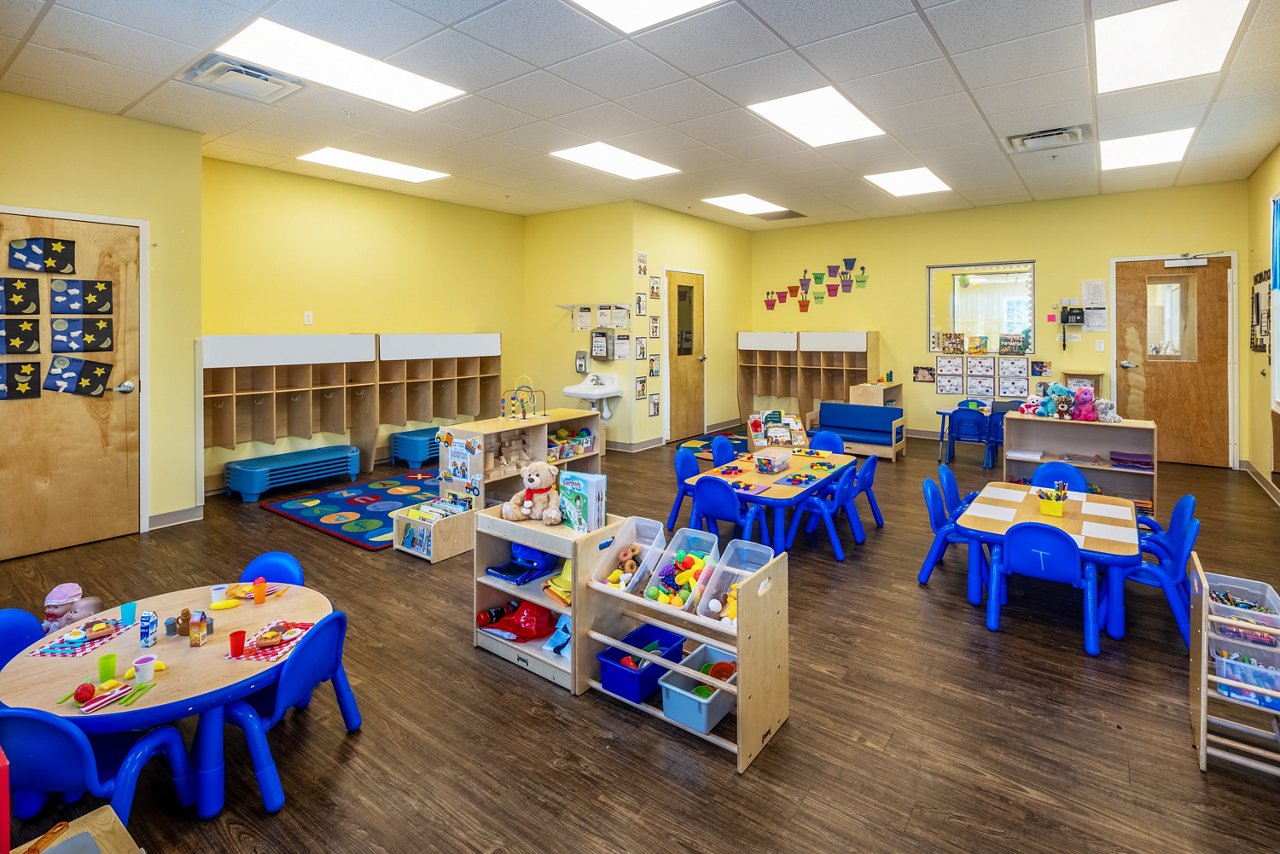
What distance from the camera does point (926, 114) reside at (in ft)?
16.4

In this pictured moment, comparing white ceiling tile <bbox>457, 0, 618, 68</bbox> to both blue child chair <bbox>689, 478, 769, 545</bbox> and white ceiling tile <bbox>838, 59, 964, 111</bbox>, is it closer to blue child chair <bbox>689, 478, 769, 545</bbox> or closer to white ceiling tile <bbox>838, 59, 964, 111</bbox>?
white ceiling tile <bbox>838, 59, 964, 111</bbox>

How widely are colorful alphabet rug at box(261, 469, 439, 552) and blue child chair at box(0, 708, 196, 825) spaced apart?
8.75 ft

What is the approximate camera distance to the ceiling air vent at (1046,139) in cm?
544

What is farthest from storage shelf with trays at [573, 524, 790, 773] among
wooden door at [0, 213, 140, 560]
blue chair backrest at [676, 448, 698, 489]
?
wooden door at [0, 213, 140, 560]

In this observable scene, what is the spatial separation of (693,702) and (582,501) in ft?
3.17

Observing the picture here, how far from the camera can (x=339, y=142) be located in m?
5.64

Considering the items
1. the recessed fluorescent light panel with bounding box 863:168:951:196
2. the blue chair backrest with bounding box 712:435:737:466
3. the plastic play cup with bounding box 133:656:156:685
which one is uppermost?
the recessed fluorescent light panel with bounding box 863:168:951:196

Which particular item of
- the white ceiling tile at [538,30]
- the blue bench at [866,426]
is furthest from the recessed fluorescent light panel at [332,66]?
the blue bench at [866,426]

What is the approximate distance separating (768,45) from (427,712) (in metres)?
3.82

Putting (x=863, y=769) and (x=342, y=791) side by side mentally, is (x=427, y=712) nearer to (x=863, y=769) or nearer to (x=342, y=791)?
(x=342, y=791)

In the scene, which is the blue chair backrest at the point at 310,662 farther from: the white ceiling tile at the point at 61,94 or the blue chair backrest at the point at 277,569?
the white ceiling tile at the point at 61,94

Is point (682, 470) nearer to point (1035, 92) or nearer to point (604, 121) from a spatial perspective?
point (604, 121)

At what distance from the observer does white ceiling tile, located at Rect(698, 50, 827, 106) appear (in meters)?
4.05

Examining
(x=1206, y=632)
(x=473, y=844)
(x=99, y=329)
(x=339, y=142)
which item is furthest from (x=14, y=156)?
(x=1206, y=632)
